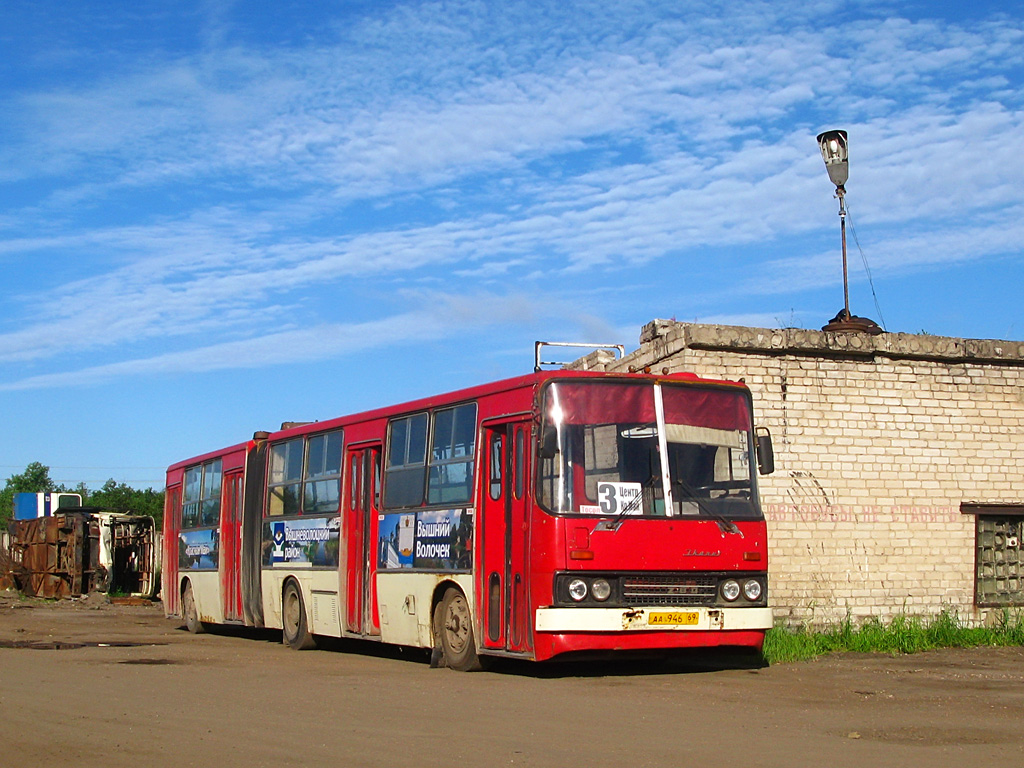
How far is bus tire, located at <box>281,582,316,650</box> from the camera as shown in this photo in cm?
1645

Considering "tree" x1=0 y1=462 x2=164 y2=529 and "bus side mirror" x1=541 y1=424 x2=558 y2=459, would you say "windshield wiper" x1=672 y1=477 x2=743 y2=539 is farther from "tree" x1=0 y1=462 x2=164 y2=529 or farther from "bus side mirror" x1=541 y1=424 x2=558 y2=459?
"tree" x1=0 y1=462 x2=164 y2=529

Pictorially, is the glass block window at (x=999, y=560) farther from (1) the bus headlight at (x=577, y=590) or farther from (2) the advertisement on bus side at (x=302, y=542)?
(2) the advertisement on bus side at (x=302, y=542)

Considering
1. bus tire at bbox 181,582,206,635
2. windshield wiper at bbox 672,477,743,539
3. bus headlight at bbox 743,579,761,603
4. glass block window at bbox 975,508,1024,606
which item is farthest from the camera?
bus tire at bbox 181,582,206,635

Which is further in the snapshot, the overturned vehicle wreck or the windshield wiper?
the overturned vehicle wreck

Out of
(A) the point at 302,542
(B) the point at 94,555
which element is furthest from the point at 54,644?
(B) the point at 94,555

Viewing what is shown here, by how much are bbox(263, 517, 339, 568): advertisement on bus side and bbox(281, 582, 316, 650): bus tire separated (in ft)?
1.32

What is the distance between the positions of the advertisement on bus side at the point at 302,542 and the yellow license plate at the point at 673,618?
533 cm

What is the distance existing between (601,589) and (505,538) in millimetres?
1097

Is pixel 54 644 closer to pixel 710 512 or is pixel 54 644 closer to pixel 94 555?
pixel 710 512

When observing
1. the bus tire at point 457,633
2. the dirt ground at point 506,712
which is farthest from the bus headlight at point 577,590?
the bus tire at point 457,633

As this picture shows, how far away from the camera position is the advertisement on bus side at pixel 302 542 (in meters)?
15.6

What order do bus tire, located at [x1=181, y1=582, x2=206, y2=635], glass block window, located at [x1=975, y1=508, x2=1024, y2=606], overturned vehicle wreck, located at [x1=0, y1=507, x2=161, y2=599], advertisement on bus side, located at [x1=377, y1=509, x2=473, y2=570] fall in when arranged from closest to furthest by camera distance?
advertisement on bus side, located at [x1=377, y1=509, x2=473, y2=570]
glass block window, located at [x1=975, y1=508, x2=1024, y2=606]
bus tire, located at [x1=181, y1=582, x2=206, y2=635]
overturned vehicle wreck, located at [x1=0, y1=507, x2=161, y2=599]

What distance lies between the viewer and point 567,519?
11055 mm

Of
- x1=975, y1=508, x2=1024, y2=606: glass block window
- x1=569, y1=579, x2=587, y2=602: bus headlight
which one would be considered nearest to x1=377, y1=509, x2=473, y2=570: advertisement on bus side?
x1=569, y1=579, x2=587, y2=602: bus headlight
